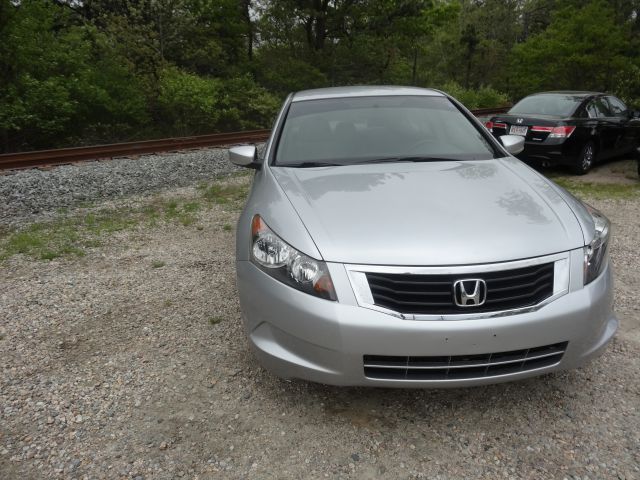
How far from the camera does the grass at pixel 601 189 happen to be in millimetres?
7059

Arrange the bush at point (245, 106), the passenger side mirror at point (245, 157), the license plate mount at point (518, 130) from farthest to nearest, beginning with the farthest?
1. the bush at point (245, 106)
2. the license plate mount at point (518, 130)
3. the passenger side mirror at point (245, 157)

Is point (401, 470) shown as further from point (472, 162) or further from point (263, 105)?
point (263, 105)

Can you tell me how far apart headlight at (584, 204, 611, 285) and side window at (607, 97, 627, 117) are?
7733mm

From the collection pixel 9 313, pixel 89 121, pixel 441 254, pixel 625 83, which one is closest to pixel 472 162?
pixel 441 254

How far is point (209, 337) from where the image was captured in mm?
3195

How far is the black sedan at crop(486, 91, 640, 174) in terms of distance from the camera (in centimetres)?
773

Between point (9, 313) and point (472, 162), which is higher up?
point (472, 162)

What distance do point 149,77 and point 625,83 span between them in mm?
18794

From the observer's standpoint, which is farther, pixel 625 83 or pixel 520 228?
pixel 625 83

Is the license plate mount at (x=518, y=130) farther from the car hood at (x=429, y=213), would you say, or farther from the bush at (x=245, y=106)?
the bush at (x=245, y=106)

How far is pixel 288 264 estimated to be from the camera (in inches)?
85.0

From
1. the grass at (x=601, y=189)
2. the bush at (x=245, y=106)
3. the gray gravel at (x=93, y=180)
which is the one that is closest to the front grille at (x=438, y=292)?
the gray gravel at (x=93, y=180)

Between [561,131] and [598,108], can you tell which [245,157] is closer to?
[561,131]

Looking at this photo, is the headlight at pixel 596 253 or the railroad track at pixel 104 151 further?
the railroad track at pixel 104 151
